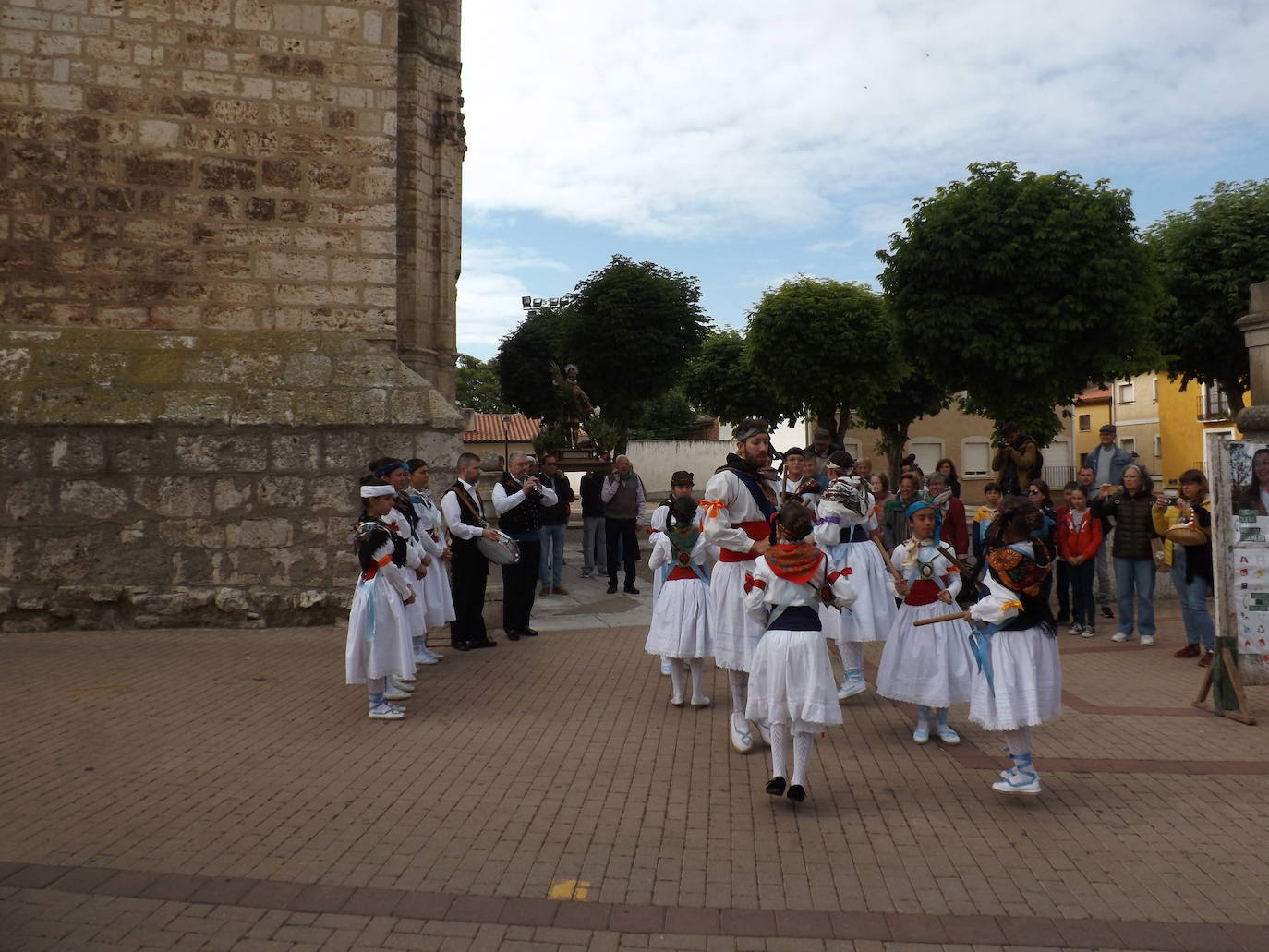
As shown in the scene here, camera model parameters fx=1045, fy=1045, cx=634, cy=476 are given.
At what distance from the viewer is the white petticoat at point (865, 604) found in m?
7.45

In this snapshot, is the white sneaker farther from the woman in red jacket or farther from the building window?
the building window

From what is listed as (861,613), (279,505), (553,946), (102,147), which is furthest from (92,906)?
(102,147)

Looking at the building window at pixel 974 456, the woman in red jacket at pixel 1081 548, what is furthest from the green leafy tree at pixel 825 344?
the woman in red jacket at pixel 1081 548

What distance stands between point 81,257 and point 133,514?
2.63 meters

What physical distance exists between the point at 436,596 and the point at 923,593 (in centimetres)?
437

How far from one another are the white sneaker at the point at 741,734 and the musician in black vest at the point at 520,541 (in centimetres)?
431

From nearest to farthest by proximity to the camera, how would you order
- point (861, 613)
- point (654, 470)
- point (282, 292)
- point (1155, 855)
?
point (1155, 855), point (861, 613), point (282, 292), point (654, 470)

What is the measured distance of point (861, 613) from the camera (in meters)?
7.53

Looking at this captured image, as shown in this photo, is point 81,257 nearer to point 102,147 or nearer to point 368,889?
point 102,147

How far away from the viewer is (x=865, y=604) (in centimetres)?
756

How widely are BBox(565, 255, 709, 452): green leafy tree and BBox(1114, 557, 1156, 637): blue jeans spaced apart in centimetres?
2950

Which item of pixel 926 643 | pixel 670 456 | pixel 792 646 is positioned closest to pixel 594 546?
pixel 926 643

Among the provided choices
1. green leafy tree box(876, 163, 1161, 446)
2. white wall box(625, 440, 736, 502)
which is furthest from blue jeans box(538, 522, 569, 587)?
white wall box(625, 440, 736, 502)

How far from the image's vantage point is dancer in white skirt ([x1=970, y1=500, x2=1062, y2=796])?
5141 millimetres
